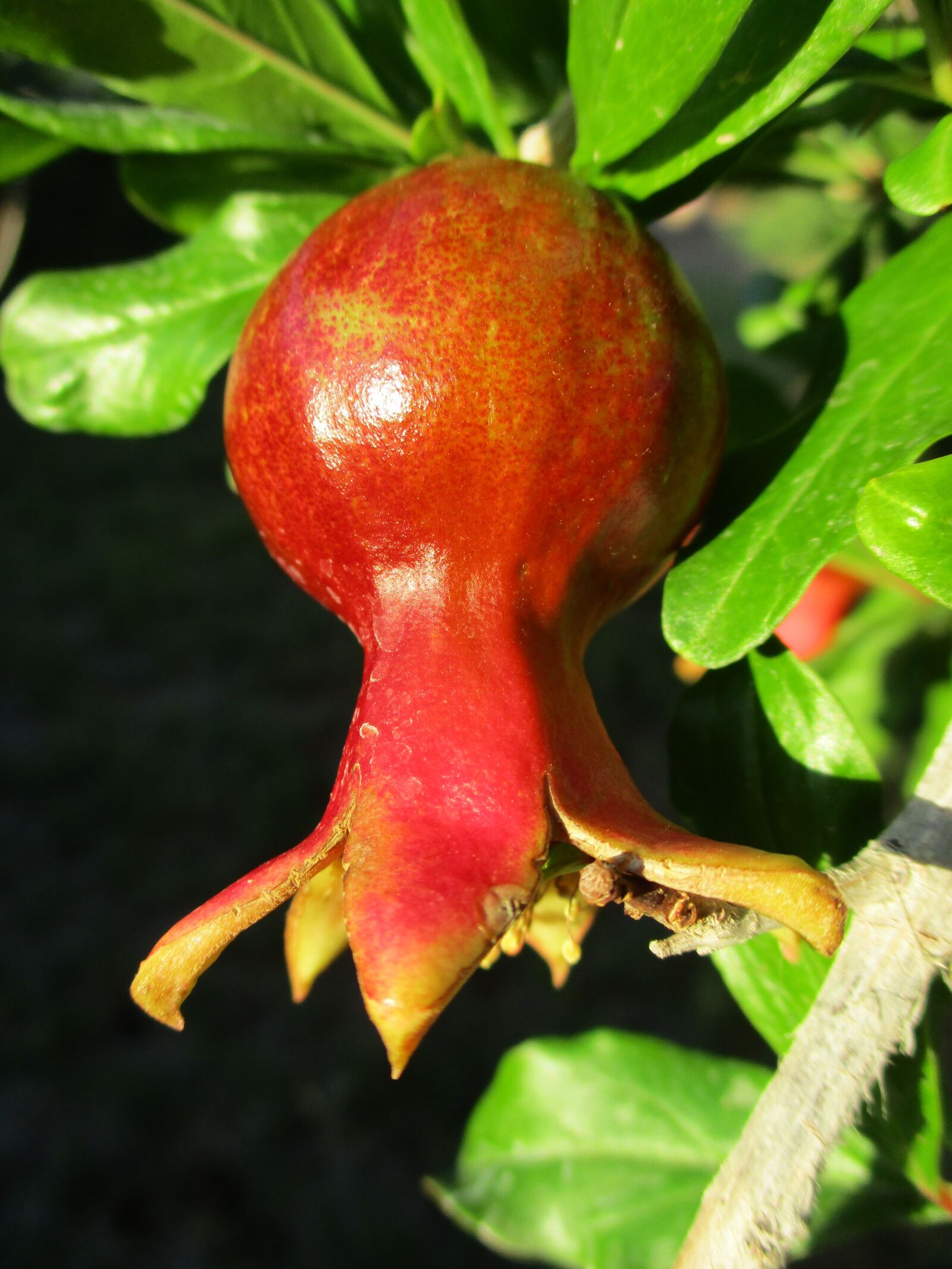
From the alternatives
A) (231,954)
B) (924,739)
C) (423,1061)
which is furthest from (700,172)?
(231,954)

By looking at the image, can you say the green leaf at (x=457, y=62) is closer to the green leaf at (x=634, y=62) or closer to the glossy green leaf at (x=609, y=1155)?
the green leaf at (x=634, y=62)

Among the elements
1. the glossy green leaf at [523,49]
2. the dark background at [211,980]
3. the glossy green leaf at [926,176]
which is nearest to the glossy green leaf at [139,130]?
the glossy green leaf at [523,49]

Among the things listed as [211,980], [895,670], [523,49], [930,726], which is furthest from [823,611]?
[211,980]

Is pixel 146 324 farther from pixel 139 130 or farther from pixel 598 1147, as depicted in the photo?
pixel 598 1147

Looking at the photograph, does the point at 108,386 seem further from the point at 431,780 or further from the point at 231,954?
the point at 231,954

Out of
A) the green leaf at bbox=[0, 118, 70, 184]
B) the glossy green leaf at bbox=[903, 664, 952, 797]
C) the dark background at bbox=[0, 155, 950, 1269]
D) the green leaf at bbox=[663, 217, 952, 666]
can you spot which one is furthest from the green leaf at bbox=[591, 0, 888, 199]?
the dark background at bbox=[0, 155, 950, 1269]

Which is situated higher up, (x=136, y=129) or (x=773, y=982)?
(x=136, y=129)
